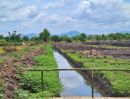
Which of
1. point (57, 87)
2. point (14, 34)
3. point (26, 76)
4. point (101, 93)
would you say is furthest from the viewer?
point (14, 34)

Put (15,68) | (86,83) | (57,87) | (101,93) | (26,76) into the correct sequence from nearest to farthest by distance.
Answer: (15,68)
(26,76)
(57,87)
(101,93)
(86,83)

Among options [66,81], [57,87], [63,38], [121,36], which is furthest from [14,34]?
[57,87]

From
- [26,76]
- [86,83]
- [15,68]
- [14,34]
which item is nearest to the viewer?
[15,68]

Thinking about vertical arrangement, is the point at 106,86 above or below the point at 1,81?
below

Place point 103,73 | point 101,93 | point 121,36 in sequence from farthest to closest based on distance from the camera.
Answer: point 121,36, point 103,73, point 101,93

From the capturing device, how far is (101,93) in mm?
20719

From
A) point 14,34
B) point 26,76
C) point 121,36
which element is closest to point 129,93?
point 26,76

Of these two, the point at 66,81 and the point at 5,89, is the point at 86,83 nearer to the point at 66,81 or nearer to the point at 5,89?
the point at 66,81

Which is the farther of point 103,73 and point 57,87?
point 103,73

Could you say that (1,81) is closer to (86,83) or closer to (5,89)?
(5,89)

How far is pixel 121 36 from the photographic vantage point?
166 meters

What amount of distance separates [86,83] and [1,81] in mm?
16639

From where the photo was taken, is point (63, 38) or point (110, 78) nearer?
point (110, 78)

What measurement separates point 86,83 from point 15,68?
13.4 metres
